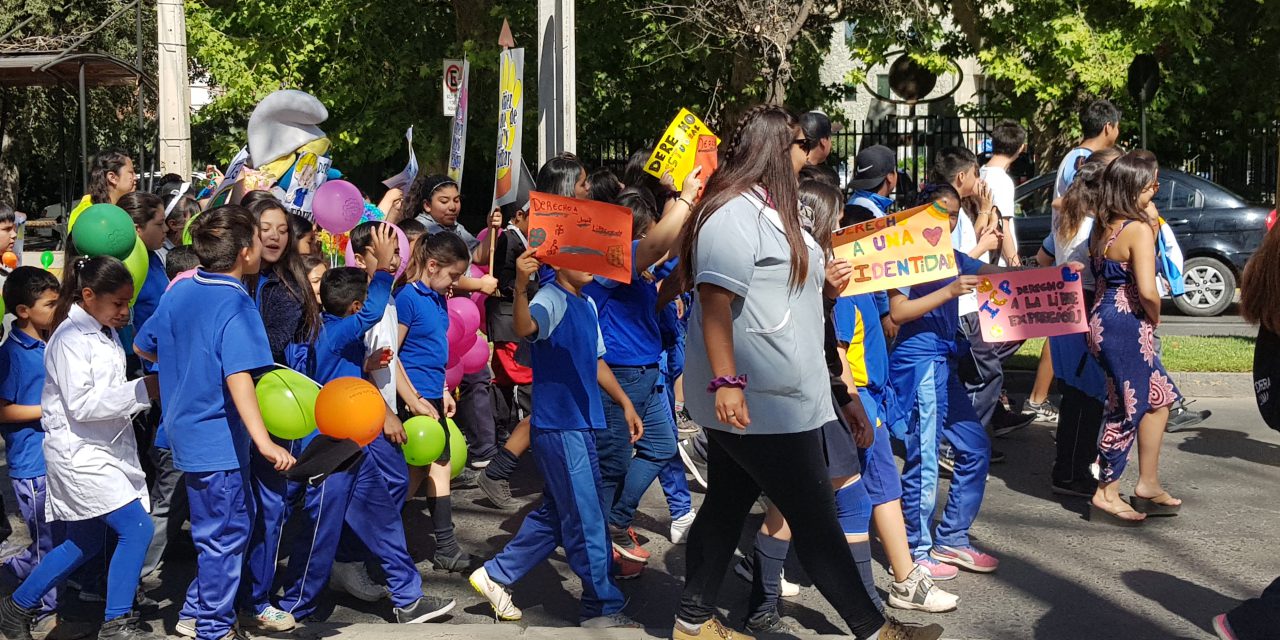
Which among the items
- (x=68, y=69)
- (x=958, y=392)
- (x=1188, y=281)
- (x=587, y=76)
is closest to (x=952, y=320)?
(x=958, y=392)

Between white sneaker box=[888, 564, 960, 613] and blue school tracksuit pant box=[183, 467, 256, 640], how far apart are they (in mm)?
2471

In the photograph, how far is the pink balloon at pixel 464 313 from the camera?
263 inches

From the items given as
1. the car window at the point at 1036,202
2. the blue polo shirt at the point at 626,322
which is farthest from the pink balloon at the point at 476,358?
the car window at the point at 1036,202

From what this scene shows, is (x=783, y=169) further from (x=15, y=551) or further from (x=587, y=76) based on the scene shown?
(x=587, y=76)

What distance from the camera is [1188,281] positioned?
47.0 ft

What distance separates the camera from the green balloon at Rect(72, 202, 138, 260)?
17.4ft

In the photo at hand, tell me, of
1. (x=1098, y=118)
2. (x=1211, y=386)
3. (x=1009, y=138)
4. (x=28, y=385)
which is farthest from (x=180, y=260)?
(x=1211, y=386)

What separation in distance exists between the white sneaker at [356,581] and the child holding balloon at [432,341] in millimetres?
473

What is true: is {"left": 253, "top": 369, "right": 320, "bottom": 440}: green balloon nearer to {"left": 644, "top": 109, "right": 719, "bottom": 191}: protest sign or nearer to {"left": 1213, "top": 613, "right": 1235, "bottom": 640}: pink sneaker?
{"left": 644, "top": 109, "right": 719, "bottom": 191}: protest sign

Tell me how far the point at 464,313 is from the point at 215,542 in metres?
2.57

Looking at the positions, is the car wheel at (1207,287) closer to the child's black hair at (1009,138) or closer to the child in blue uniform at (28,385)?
the child's black hair at (1009,138)

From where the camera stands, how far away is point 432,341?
228 inches

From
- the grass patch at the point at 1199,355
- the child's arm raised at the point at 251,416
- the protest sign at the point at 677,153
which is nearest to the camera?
the child's arm raised at the point at 251,416

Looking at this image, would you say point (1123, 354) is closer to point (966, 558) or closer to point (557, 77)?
point (966, 558)
